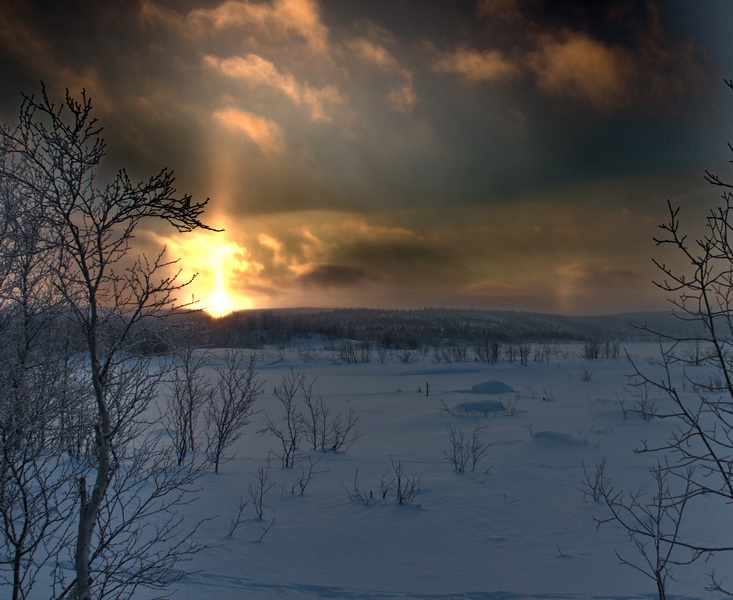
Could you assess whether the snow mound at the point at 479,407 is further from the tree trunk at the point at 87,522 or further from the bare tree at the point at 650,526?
the tree trunk at the point at 87,522

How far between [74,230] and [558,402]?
16.6m

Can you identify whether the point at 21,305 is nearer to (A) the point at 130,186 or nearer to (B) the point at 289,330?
(A) the point at 130,186

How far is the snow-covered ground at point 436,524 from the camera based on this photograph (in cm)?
498

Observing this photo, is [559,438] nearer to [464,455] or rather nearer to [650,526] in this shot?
[464,455]

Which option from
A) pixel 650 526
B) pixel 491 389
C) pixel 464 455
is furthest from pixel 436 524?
pixel 491 389

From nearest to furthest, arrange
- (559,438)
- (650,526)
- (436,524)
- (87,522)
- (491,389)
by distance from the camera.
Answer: (87,522) < (650,526) < (436,524) < (559,438) < (491,389)

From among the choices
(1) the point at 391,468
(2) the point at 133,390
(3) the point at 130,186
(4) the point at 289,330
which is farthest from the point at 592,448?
(4) the point at 289,330

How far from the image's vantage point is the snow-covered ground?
498cm

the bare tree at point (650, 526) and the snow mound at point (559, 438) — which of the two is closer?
the bare tree at point (650, 526)

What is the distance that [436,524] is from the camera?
6.49 m

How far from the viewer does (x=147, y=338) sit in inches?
147

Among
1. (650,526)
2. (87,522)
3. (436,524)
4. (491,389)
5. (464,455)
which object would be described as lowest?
(436,524)

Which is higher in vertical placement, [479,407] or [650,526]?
[650,526]

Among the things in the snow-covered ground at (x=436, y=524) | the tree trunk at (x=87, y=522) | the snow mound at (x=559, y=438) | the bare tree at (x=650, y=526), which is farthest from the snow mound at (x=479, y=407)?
the tree trunk at (x=87, y=522)
